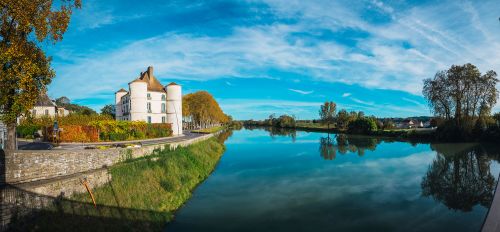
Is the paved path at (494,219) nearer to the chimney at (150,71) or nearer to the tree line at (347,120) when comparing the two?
the chimney at (150,71)

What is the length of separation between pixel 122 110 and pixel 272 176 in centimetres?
3093

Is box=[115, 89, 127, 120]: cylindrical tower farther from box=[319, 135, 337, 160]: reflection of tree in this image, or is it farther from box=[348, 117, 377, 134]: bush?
box=[348, 117, 377, 134]: bush

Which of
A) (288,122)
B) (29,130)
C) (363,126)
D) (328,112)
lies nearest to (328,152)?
(29,130)

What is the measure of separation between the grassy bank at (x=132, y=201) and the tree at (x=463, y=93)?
4865 cm

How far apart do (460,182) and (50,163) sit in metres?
26.8

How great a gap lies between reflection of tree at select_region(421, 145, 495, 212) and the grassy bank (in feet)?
52.6

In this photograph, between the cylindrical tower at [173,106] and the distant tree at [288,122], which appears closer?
the cylindrical tower at [173,106]

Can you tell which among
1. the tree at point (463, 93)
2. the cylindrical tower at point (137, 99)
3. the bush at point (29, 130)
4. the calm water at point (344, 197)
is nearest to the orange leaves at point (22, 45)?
the calm water at point (344, 197)

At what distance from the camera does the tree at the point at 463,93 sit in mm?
47156

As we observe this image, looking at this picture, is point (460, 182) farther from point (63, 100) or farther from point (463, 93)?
point (63, 100)

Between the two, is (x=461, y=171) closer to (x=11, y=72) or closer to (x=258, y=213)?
(x=258, y=213)

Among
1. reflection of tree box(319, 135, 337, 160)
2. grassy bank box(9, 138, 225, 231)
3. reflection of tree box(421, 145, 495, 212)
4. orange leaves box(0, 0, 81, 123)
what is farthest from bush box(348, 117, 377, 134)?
orange leaves box(0, 0, 81, 123)

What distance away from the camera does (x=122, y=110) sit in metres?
45.2

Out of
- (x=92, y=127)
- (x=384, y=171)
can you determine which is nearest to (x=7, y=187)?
(x=92, y=127)
